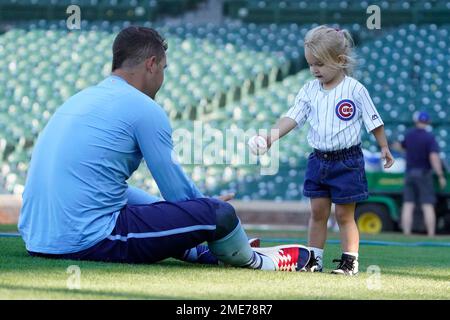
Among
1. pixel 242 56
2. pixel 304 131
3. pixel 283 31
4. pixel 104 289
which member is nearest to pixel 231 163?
pixel 304 131

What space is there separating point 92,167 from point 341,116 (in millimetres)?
1453

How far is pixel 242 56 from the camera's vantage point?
18984 millimetres

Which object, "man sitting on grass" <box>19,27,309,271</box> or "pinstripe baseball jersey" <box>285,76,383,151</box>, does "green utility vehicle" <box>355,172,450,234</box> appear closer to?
"pinstripe baseball jersey" <box>285,76,383,151</box>

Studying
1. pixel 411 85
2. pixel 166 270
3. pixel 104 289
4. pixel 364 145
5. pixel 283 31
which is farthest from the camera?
pixel 283 31

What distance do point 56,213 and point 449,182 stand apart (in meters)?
9.70

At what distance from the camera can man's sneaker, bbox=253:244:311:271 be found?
547 centimetres

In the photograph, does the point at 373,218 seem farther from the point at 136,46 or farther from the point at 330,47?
the point at 136,46

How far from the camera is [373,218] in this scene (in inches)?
563

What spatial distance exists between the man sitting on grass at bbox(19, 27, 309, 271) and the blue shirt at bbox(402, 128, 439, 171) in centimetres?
880

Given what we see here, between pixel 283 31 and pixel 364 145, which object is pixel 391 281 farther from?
pixel 283 31

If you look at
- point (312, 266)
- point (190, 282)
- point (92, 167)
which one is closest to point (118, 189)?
point (92, 167)

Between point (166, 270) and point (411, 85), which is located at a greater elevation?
point (411, 85)

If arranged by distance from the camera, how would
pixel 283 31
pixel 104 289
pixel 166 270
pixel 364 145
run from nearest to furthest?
1. pixel 104 289
2. pixel 166 270
3. pixel 364 145
4. pixel 283 31

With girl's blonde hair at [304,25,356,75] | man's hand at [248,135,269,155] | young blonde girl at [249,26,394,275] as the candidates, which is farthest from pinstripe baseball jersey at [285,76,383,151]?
man's hand at [248,135,269,155]
